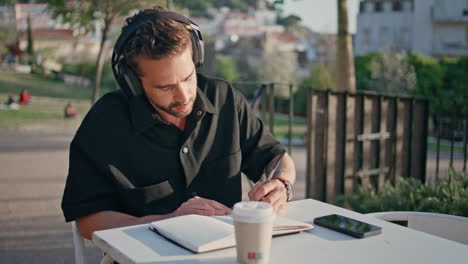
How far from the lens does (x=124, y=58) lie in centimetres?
223

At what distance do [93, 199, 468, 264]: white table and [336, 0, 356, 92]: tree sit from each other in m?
6.53

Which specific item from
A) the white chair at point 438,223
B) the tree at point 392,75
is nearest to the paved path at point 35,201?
the white chair at point 438,223

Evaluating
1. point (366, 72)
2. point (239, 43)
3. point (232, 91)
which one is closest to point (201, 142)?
point (232, 91)

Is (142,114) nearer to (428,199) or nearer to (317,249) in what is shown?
(317,249)

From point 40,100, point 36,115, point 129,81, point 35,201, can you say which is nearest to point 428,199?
point 129,81

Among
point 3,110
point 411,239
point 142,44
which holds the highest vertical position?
point 142,44

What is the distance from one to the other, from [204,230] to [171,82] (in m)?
0.64

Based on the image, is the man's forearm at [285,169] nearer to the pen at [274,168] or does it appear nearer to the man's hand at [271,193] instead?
the pen at [274,168]

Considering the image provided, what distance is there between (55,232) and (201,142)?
3.20 meters

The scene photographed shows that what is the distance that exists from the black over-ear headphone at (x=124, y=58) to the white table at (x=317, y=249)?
1.95 ft

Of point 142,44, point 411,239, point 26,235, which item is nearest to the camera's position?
point 411,239

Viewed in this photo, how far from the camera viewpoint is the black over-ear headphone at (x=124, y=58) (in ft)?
7.16

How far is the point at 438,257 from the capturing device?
1.70 metres

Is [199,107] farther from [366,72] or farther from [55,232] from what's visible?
[366,72]
